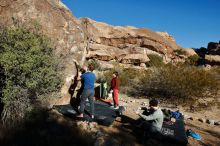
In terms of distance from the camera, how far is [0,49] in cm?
772

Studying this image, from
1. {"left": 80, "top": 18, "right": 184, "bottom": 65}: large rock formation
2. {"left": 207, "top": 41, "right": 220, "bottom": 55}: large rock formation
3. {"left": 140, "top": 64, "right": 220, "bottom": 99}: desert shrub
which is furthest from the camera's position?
{"left": 207, "top": 41, "right": 220, "bottom": 55}: large rock formation

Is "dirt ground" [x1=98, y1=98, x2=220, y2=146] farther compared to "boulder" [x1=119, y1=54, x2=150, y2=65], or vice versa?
"boulder" [x1=119, y1=54, x2=150, y2=65]

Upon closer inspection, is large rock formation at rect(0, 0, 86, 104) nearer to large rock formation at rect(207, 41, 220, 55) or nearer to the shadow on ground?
the shadow on ground

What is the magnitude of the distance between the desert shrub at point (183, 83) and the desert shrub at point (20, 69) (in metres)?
10.1

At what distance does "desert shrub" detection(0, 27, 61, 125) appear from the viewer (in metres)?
7.34

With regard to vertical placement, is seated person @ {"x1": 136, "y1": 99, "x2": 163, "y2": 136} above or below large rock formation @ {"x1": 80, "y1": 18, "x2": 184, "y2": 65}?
below

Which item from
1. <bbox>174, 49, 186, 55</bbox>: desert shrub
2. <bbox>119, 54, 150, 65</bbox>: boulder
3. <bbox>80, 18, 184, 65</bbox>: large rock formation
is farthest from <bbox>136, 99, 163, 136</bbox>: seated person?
<bbox>174, 49, 186, 55</bbox>: desert shrub

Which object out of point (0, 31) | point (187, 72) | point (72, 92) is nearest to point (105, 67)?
point (187, 72)

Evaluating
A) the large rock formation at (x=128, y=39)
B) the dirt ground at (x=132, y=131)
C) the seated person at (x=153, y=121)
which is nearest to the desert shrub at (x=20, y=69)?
the dirt ground at (x=132, y=131)

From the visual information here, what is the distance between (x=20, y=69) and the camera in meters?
7.41

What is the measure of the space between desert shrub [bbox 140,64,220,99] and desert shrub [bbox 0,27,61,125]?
Result: 396 inches

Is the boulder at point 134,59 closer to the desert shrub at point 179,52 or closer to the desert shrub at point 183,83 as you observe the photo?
the desert shrub at point 183,83

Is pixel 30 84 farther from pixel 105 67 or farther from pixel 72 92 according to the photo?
pixel 105 67

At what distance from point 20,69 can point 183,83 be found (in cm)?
1121
